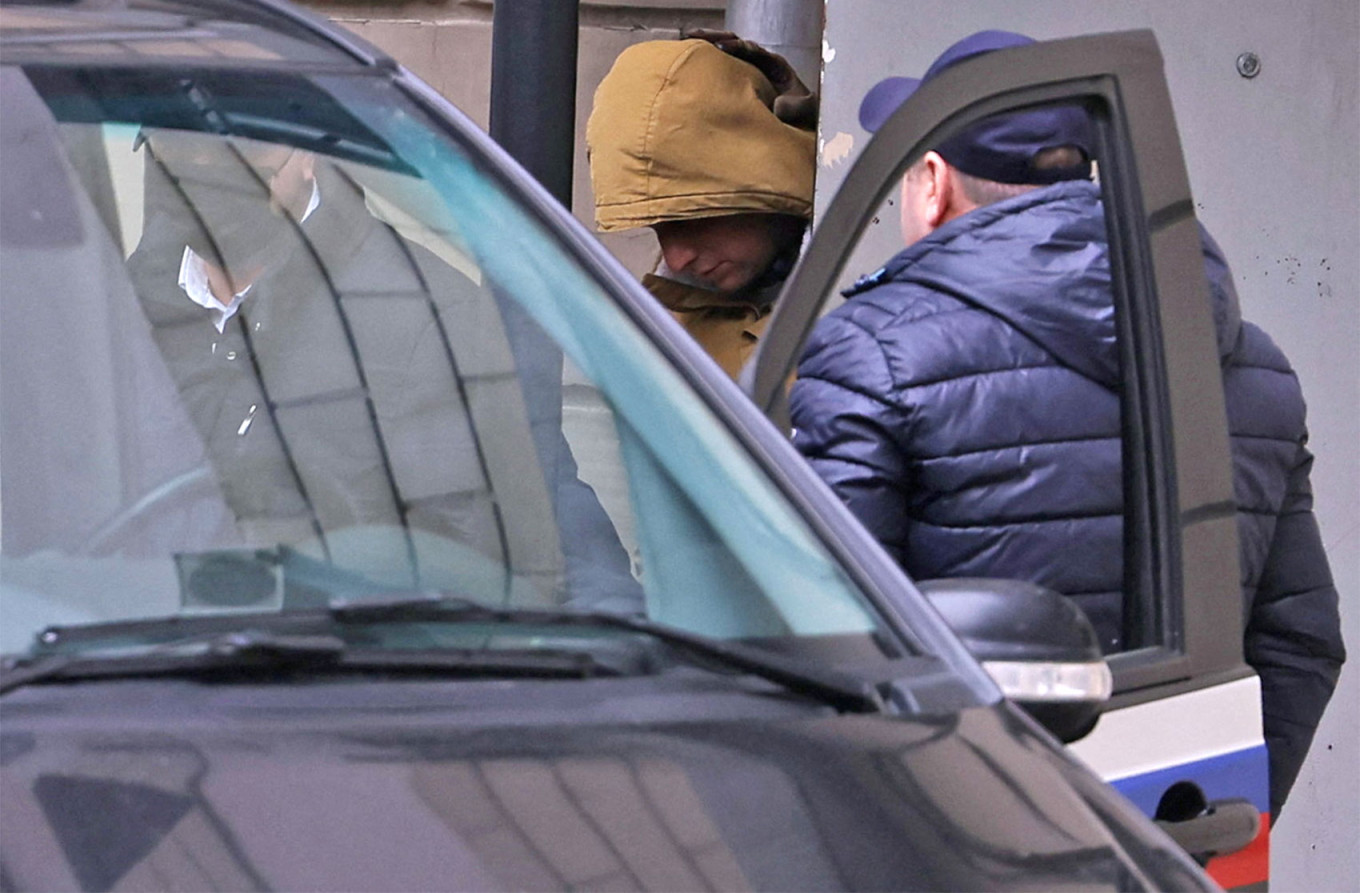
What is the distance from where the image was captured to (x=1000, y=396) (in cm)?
249

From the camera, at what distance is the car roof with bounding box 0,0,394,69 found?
74.0 inches

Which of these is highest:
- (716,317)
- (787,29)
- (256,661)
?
(787,29)

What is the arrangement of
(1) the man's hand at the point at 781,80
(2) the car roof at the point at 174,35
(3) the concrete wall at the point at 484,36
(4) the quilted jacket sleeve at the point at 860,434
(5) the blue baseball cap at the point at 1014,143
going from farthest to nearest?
1. (3) the concrete wall at the point at 484,36
2. (1) the man's hand at the point at 781,80
3. (5) the blue baseball cap at the point at 1014,143
4. (4) the quilted jacket sleeve at the point at 860,434
5. (2) the car roof at the point at 174,35

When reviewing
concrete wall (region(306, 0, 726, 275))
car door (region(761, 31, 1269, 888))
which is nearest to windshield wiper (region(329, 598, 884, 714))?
car door (region(761, 31, 1269, 888))

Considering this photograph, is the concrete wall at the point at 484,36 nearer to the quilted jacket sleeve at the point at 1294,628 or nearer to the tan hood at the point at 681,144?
the tan hood at the point at 681,144

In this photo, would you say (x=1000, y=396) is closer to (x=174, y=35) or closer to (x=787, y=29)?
(x=174, y=35)

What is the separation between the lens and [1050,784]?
5.07 feet

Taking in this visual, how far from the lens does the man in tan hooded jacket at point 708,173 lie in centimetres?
388

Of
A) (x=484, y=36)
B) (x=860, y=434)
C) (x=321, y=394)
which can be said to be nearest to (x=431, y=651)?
(x=321, y=394)

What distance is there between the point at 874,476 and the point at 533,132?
5.16 feet

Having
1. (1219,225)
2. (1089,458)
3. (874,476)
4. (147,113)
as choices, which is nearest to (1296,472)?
(1089,458)

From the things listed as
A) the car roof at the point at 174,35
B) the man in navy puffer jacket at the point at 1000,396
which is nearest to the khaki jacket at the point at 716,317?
the man in navy puffer jacket at the point at 1000,396

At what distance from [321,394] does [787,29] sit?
3192 mm

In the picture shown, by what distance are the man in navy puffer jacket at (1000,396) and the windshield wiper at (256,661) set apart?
101cm
